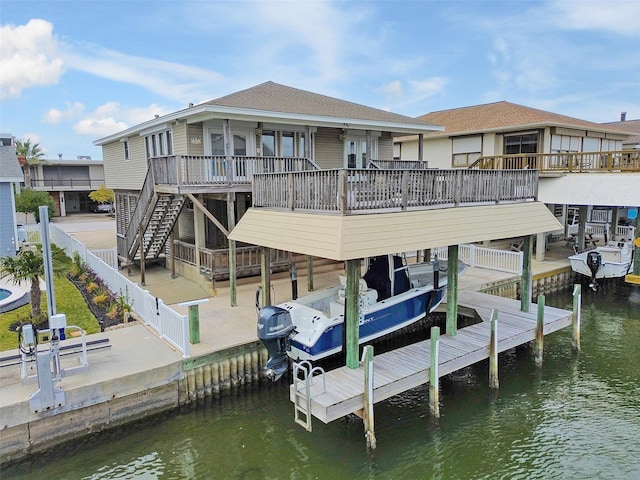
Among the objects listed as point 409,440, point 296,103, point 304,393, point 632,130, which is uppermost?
point 632,130

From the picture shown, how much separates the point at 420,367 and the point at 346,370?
1508 mm

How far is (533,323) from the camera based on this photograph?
11.7 metres

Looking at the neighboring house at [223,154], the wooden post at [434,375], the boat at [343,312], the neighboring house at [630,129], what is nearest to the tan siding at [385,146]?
the neighboring house at [223,154]

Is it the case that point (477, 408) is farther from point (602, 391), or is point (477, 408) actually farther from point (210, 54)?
point (210, 54)

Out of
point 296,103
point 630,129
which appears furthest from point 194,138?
point 630,129

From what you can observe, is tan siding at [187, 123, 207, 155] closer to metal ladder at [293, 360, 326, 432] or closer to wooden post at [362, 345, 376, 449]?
metal ladder at [293, 360, 326, 432]

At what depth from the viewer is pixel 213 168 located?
46.9ft

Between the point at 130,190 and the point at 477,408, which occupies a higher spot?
the point at 130,190

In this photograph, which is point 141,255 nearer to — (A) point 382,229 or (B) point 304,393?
(B) point 304,393

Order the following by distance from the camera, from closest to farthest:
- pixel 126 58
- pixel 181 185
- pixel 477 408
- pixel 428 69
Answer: pixel 477 408
pixel 181 185
pixel 126 58
pixel 428 69

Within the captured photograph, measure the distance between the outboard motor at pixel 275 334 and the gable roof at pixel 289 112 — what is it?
7212 mm

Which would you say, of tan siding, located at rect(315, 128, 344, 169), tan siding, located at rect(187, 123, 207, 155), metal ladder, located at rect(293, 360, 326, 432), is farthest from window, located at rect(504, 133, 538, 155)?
metal ladder, located at rect(293, 360, 326, 432)

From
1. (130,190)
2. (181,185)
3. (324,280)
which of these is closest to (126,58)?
(130,190)

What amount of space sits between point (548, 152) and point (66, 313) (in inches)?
850
